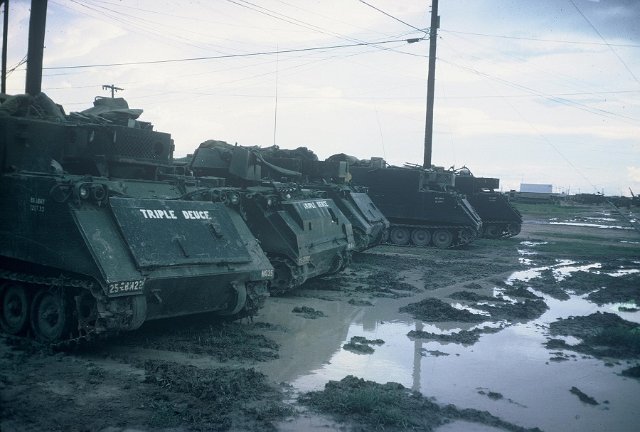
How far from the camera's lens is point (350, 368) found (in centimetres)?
707

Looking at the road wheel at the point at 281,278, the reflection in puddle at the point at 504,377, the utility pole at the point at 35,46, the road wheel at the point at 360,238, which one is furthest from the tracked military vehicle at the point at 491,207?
the reflection in puddle at the point at 504,377

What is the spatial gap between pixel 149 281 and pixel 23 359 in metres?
1.54

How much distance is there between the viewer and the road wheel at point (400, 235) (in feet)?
73.9

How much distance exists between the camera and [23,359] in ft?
21.8

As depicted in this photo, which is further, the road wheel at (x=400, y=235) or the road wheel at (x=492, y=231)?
the road wheel at (x=492, y=231)

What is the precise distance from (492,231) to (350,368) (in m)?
20.7

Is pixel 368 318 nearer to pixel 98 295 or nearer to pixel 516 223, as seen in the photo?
pixel 98 295

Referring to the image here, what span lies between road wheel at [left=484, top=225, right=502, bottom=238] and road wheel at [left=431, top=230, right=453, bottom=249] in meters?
4.99

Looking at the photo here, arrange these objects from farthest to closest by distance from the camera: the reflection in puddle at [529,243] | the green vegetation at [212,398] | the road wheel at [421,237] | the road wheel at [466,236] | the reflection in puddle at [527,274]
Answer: the reflection in puddle at [529,243], the road wheel at [421,237], the road wheel at [466,236], the reflection in puddle at [527,274], the green vegetation at [212,398]

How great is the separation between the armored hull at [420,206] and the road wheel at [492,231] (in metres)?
4.36

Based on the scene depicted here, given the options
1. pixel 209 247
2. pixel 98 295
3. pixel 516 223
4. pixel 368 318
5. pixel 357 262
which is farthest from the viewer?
pixel 516 223

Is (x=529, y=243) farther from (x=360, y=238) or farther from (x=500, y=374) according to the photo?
(x=500, y=374)

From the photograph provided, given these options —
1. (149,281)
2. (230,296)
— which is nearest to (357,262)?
(230,296)

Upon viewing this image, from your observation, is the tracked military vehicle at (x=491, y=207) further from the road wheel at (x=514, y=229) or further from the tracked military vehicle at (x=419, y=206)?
the tracked military vehicle at (x=419, y=206)
